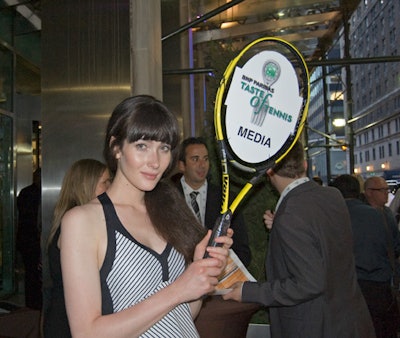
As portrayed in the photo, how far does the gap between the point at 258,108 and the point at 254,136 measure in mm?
112

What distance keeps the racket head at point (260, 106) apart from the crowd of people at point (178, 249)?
21 centimetres

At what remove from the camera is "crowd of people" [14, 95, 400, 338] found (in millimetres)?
1477

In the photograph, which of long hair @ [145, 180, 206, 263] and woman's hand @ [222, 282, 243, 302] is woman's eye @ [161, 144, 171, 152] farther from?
woman's hand @ [222, 282, 243, 302]

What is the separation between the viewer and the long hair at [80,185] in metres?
2.90

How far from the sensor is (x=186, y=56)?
9.15 meters

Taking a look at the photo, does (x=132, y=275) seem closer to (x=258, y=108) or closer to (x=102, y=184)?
(x=258, y=108)

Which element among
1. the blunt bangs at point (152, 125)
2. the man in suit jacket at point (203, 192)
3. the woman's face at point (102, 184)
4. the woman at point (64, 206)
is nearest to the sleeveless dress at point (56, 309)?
the woman at point (64, 206)

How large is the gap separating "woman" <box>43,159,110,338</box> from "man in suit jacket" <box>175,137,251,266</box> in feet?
3.72

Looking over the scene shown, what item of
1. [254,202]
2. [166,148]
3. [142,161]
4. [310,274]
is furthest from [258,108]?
[254,202]

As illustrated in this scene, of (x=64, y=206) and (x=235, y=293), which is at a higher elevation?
(x=64, y=206)

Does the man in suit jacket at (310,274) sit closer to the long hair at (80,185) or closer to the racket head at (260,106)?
the racket head at (260,106)

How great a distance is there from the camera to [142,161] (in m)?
1.67

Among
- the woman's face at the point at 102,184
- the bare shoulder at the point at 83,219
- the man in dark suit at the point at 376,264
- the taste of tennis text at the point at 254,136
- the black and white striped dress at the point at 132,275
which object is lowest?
the man in dark suit at the point at 376,264

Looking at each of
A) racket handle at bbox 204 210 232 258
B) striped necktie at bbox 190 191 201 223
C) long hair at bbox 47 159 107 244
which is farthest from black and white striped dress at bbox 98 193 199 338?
striped necktie at bbox 190 191 201 223
